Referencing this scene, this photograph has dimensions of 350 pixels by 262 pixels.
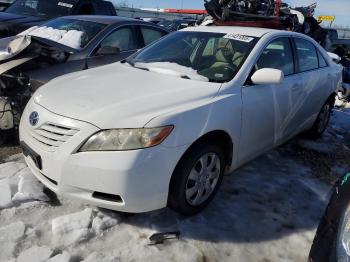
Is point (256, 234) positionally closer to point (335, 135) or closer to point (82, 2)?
point (335, 135)

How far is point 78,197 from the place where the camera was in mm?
2799

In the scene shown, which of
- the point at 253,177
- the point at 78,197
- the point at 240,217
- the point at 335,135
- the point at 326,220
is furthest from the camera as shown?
the point at 335,135

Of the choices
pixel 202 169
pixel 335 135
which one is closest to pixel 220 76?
pixel 202 169

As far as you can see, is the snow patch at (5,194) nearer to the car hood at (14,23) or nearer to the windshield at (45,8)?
the car hood at (14,23)

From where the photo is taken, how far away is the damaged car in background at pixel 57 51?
4324 mm

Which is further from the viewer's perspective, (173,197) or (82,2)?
(82,2)

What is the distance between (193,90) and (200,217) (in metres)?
1.09

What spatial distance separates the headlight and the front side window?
2.99 metres

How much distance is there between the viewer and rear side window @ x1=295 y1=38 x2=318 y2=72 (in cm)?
450

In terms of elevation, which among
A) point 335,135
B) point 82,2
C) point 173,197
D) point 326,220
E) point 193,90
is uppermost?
point 82,2

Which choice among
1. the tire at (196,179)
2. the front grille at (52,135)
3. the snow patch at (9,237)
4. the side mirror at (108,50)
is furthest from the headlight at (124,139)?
the side mirror at (108,50)

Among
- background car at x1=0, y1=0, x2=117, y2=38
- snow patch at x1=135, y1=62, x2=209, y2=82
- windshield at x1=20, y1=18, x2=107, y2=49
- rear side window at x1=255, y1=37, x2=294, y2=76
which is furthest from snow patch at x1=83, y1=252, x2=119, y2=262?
background car at x1=0, y1=0, x2=117, y2=38

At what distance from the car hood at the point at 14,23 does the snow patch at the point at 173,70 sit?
13.8 feet

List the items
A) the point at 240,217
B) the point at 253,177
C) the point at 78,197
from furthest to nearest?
the point at 253,177, the point at 240,217, the point at 78,197
